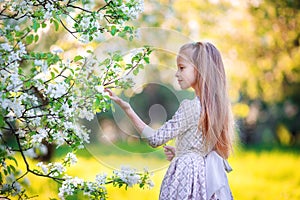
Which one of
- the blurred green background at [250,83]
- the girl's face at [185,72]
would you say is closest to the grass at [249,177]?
the blurred green background at [250,83]

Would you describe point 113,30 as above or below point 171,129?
above

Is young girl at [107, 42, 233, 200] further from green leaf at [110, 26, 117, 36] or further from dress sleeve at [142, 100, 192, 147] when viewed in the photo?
green leaf at [110, 26, 117, 36]

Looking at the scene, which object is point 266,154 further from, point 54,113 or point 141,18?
point 54,113

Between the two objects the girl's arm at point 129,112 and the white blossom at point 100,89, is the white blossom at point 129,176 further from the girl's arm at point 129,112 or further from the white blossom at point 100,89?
the white blossom at point 100,89

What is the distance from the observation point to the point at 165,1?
562 centimetres

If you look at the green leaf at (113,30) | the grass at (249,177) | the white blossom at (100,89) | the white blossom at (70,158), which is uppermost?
the grass at (249,177)

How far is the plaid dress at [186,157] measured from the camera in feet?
7.92

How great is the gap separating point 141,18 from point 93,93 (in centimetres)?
273

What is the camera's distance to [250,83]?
19.9 ft

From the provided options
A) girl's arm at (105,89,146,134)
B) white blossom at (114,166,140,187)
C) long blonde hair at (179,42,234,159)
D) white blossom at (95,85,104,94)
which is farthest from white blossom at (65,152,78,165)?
long blonde hair at (179,42,234,159)

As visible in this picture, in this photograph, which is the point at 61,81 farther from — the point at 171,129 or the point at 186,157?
the point at 186,157

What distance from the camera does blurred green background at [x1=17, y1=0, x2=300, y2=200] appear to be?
475 cm

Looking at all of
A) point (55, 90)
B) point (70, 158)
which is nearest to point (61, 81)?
point (55, 90)

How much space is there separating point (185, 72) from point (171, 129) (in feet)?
0.79
